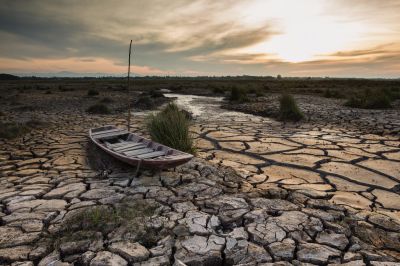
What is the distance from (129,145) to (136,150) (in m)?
0.42

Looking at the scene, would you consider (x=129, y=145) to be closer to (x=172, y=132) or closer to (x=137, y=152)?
(x=137, y=152)

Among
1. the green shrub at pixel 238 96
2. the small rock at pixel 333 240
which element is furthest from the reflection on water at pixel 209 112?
the small rock at pixel 333 240

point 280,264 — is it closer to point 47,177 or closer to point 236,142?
point 47,177

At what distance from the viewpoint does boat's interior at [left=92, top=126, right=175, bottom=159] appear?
4547 millimetres

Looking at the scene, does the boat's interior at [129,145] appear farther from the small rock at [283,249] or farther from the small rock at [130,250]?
the small rock at [283,249]

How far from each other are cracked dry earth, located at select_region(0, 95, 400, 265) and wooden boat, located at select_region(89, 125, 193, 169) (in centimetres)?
24

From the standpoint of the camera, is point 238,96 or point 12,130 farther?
point 238,96

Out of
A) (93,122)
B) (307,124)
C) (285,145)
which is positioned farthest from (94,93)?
(285,145)

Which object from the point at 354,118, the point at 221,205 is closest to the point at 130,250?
the point at 221,205

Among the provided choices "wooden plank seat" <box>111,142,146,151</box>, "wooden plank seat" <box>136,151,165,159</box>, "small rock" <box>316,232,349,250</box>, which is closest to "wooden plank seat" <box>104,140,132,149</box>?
"wooden plank seat" <box>111,142,146,151</box>

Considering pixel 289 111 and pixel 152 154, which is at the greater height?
pixel 289 111

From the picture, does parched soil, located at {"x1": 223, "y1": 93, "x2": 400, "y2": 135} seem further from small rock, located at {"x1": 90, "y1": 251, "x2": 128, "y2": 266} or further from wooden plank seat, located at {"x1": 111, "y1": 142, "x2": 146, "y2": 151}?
small rock, located at {"x1": 90, "y1": 251, "x2": 128, "y2": 266}

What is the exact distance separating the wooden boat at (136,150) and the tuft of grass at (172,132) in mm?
271

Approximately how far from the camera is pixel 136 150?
4.93 metres
